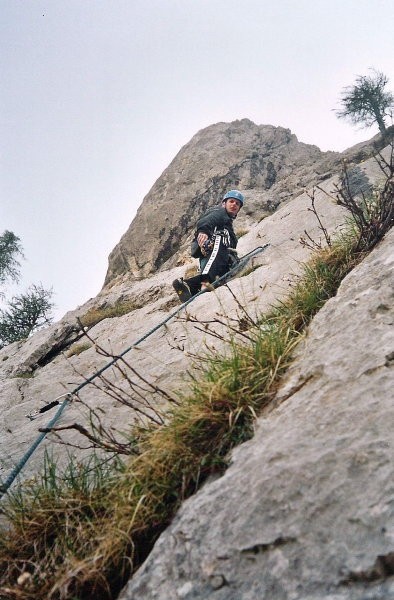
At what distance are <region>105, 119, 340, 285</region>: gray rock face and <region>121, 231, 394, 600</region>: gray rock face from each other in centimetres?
1635

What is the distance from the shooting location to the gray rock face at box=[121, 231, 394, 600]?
122 cm

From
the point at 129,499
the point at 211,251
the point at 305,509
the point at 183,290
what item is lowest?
the point at 305,509

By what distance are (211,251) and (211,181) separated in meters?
20.7

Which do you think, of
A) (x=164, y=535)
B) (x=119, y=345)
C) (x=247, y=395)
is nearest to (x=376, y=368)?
(x=247, y=395)

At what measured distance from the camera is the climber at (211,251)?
261 inches

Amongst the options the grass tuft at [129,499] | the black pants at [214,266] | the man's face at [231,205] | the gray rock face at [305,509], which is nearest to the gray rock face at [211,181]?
the man's face at [231,205]

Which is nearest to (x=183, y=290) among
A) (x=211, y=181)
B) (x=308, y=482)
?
(x=308, y=482)

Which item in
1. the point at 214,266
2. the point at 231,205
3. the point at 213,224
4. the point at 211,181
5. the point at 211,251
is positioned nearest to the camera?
the point at 214,266

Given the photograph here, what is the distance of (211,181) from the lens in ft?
86.1

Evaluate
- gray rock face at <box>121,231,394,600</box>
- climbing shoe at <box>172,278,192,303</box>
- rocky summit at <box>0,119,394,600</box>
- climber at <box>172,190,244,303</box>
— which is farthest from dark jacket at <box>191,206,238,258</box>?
gray rock face at <box>121,231,394,600</box>

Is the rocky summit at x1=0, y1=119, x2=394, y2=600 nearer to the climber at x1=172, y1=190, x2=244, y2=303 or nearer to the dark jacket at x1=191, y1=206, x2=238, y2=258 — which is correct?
the climber at x1=172, y1=190, x2=244, y2=303

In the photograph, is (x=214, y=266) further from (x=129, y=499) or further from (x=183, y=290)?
(x=129, y=499)

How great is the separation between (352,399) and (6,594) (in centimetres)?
180

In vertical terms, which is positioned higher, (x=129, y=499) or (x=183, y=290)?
(x=183, y=290)
